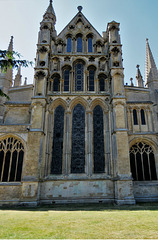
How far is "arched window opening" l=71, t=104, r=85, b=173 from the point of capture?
1511 centimetres

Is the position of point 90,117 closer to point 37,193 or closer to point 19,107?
point 19,107

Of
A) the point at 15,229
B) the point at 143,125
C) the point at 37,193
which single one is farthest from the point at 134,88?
the point at 15,229

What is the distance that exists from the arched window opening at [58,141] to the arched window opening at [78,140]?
0.99 m

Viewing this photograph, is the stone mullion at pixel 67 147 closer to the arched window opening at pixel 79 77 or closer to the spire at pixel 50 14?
the arched window opening at pixel 79 77

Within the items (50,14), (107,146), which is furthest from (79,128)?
(50,14)

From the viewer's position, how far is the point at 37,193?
13.2 meters

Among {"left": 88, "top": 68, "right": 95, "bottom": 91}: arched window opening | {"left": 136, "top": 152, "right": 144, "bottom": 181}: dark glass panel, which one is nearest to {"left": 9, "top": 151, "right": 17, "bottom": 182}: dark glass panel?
{"left": 88, "top": 68, "right": 95, "bottom": 91}: arched window opening

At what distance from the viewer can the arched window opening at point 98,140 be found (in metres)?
15.1

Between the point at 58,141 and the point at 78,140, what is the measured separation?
169 centimetres

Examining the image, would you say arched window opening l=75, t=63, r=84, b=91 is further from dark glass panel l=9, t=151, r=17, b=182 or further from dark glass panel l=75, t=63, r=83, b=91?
dark glass panel l=9, t=151, r=17, b=182

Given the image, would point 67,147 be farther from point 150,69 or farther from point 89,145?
point 150,69

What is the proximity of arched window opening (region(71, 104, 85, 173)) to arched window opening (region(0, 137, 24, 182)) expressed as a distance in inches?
163

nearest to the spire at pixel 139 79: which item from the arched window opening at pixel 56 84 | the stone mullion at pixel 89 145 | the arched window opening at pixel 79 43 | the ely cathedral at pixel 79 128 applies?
the ely cathedral at pixel 79 128

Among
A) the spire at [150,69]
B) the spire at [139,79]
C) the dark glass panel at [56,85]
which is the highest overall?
the spire at [139,79]
